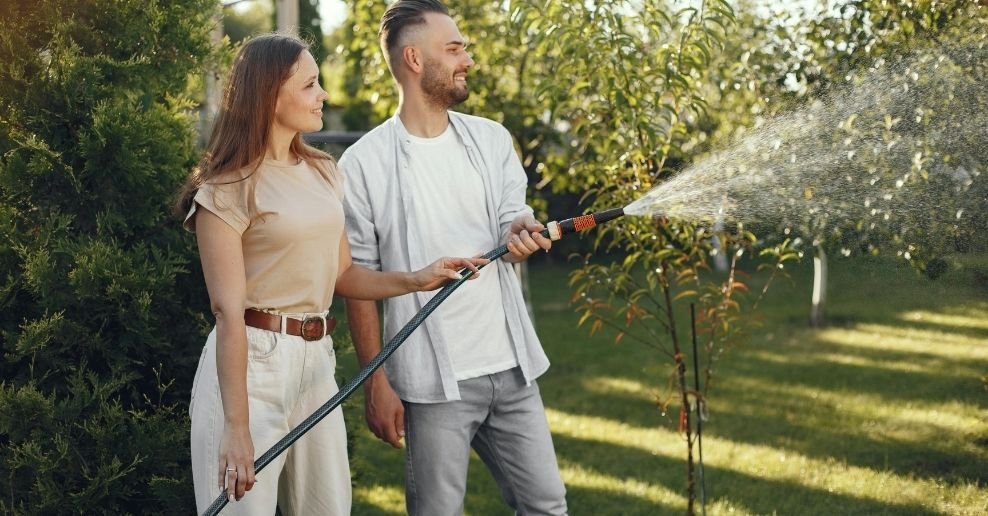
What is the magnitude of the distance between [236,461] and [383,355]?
1.47ft

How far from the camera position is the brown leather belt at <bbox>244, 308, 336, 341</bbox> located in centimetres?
268

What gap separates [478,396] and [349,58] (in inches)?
264

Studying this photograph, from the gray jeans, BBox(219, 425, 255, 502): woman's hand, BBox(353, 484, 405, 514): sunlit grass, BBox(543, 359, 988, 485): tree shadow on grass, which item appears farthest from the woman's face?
BBox(543, 359, 988, 485): tree shadow on grass

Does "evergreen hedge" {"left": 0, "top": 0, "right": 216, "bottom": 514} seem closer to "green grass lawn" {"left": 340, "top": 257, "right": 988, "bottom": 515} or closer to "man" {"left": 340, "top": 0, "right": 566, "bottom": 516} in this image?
"man" {"left": 340, "top": 0, "right": 566, "bottom": 516}

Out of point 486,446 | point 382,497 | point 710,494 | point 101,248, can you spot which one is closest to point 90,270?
point 101,248

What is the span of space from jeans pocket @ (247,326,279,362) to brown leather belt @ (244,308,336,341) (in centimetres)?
1

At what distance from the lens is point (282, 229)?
104 inches

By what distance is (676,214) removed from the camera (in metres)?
3.47

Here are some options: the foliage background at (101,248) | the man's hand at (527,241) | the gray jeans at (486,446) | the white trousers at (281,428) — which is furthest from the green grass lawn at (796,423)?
the man's hand at (527,241)

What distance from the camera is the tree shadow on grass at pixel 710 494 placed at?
16.9 ft

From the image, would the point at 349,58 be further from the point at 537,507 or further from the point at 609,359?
the point at 537,507

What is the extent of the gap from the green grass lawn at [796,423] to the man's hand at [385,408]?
42.0 inches

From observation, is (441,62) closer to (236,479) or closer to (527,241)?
(527,241)

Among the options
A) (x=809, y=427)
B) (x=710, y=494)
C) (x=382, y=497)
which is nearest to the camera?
(x=710, y=494)
